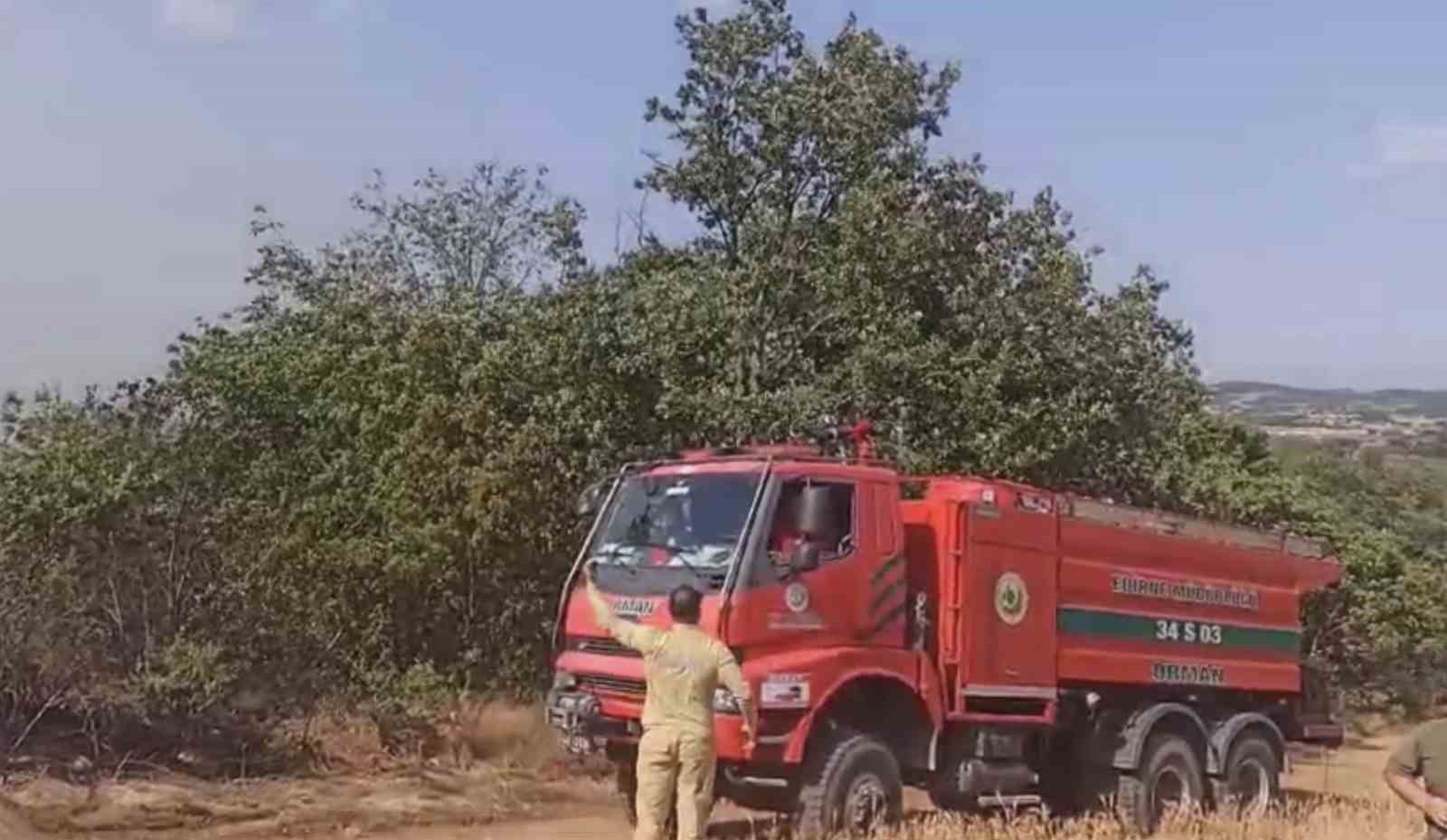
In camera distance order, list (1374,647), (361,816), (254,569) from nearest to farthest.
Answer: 1. (361,816)
2. (254,569)
3. (1374,647)

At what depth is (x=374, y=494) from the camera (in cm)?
1634

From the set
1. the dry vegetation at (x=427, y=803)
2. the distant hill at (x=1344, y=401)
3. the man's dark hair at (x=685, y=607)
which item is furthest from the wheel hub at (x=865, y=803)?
the distant hill at (x=1344, y=401)

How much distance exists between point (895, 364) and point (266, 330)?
6.85 metres

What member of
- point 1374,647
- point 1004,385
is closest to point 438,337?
point 1004,385

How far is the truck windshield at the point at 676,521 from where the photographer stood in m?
11.2

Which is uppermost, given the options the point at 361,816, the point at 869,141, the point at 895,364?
the point at 869,141

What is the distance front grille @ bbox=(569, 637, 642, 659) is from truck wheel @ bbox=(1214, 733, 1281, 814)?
18.8ft

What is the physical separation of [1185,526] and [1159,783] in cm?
Answer: 210

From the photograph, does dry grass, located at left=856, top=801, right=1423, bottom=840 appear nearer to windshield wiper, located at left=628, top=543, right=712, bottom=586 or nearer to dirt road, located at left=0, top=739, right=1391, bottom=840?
dirt road, located at left=0, top=739, right=1391, bottom=840

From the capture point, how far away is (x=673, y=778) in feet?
32.1

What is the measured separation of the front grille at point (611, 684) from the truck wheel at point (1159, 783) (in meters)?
4.39

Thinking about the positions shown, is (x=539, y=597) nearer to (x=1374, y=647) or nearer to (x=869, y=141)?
(x=869, y=141)

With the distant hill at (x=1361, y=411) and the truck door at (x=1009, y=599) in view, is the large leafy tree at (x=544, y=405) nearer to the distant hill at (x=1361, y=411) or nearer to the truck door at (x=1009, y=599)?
the truck door at (x=1009, y=599)

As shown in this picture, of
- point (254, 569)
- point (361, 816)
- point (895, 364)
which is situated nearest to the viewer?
point (361, 816)
